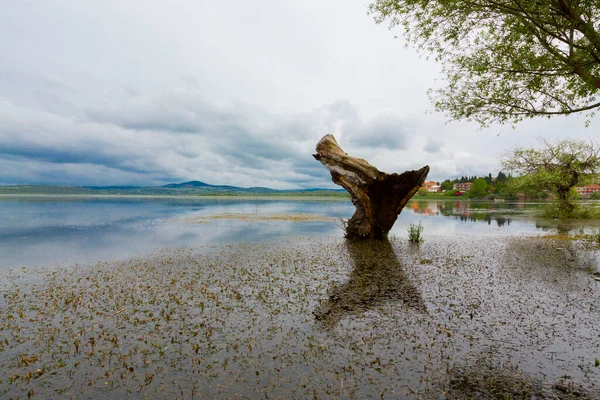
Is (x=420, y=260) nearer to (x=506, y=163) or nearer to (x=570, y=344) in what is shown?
(x=570, y=344)

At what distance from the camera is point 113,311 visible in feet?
30.2

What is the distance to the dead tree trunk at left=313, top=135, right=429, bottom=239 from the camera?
23.0 metres

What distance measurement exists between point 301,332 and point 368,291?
4.14 meters

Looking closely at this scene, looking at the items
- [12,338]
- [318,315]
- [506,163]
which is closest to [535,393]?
[318,315]

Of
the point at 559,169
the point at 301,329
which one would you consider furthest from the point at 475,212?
the point at 301,329

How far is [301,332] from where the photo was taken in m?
7.82

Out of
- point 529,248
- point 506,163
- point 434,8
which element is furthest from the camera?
point 506,163

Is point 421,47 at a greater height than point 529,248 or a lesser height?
greater

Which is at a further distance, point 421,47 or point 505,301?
point 421,47

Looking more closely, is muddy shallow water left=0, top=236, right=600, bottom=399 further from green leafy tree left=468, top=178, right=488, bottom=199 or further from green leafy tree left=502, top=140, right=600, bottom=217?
green leafy tree left=468, top=178, right=488, bottom=199

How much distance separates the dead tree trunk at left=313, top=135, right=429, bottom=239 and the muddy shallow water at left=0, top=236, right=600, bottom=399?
31.5ft

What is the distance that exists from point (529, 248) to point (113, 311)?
78.3 feet

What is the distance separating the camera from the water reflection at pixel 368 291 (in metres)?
9.25

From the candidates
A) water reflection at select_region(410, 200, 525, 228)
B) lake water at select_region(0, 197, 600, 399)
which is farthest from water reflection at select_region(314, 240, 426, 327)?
water reflection at select_region(410, 200, 525, 228)
